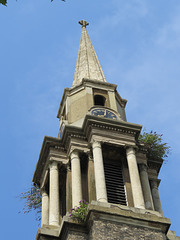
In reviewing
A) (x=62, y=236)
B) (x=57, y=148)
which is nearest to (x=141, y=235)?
(x=62, y=236)

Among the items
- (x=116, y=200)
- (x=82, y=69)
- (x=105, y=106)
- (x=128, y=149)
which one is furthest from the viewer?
(x=82, y=69)

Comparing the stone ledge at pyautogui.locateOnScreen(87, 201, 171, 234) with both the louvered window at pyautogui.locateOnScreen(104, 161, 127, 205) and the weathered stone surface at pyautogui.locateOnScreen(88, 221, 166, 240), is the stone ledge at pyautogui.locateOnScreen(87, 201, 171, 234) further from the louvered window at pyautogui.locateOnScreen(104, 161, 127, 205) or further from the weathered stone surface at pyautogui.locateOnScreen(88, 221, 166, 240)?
the louvered window at pyautogui.locateOnScreen(104, 161, 127, 205)

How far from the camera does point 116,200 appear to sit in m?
23.8

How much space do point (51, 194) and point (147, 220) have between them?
570 cm

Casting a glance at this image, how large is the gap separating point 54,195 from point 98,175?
2680 mm

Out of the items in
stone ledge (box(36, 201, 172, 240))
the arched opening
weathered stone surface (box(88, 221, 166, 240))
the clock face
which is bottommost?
weathered stone surface (box(88, 221, 166, 240))

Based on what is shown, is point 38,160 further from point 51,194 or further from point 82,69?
point 82,69

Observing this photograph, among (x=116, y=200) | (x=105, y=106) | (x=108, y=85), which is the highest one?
(x=108, y=85)

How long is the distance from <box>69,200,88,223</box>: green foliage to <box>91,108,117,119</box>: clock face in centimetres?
728

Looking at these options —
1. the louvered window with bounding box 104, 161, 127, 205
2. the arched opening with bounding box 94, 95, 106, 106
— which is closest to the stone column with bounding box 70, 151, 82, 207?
the louvered window with bounding box 104, 161, 127, 205

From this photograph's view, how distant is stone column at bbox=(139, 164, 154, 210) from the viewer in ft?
81.6

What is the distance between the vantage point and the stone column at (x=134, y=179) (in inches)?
909

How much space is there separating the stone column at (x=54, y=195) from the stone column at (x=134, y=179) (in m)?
3.78

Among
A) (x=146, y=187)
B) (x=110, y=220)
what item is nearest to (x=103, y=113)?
(x=146, y=187)
